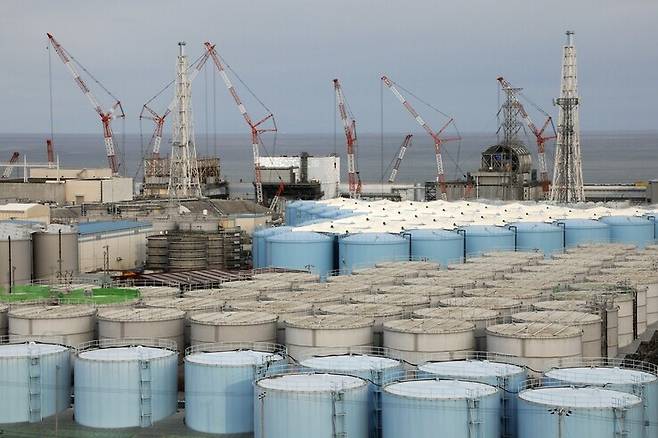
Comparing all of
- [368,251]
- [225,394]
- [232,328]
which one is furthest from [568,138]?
[225,394]

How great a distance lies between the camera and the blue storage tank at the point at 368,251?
43156 mm

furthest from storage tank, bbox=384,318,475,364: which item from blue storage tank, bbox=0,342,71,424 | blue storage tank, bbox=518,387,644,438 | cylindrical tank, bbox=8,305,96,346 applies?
cylindrical tank, bbox=8,305,96,346

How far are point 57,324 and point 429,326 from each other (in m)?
8.38

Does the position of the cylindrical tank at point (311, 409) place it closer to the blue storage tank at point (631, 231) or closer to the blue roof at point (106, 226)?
the blue roof at point (106, 226)

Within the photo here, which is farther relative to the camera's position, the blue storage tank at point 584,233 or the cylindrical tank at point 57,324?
the blue storage tank at point 584,233

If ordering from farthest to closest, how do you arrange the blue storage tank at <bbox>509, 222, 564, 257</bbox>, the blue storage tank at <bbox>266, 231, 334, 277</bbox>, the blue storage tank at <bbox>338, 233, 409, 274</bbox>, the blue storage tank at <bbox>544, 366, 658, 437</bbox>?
the blue storage tank at <bbox>509, 222, 564, 257</bbox> < the blue storage tank at <bbox>266, 231, 334, 277</bbox> < the blue storage tank at <bbox>338, 233, 409, 274</bbox> < the blue storage tank at <bbox>544, 366, 658, 437</bbox>

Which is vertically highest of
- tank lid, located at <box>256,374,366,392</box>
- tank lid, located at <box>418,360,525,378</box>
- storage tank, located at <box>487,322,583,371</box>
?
storage tank, located at <box>487,322,583,371</box>

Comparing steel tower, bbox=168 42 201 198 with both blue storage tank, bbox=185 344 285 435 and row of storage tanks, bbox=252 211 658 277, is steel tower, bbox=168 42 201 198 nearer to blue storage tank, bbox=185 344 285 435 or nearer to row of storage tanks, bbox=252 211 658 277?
row of storage tanks, bbox=252 211 658 277

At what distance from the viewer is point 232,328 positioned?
25.0 metres

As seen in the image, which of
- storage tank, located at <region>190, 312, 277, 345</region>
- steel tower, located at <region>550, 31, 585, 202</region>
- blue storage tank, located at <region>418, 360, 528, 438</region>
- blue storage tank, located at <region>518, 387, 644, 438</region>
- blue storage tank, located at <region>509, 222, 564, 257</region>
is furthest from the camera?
steel tower, located at <region>550, 31, 585, 202</region>

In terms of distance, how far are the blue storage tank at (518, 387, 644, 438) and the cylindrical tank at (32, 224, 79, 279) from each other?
2094 cm

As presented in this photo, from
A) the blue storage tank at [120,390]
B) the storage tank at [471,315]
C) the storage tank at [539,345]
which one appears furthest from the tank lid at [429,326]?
A: the blue storage tank at [120,390]

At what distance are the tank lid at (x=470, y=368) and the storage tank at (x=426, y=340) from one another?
865 mm

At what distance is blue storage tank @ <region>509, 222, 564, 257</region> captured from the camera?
47750 millimetres
